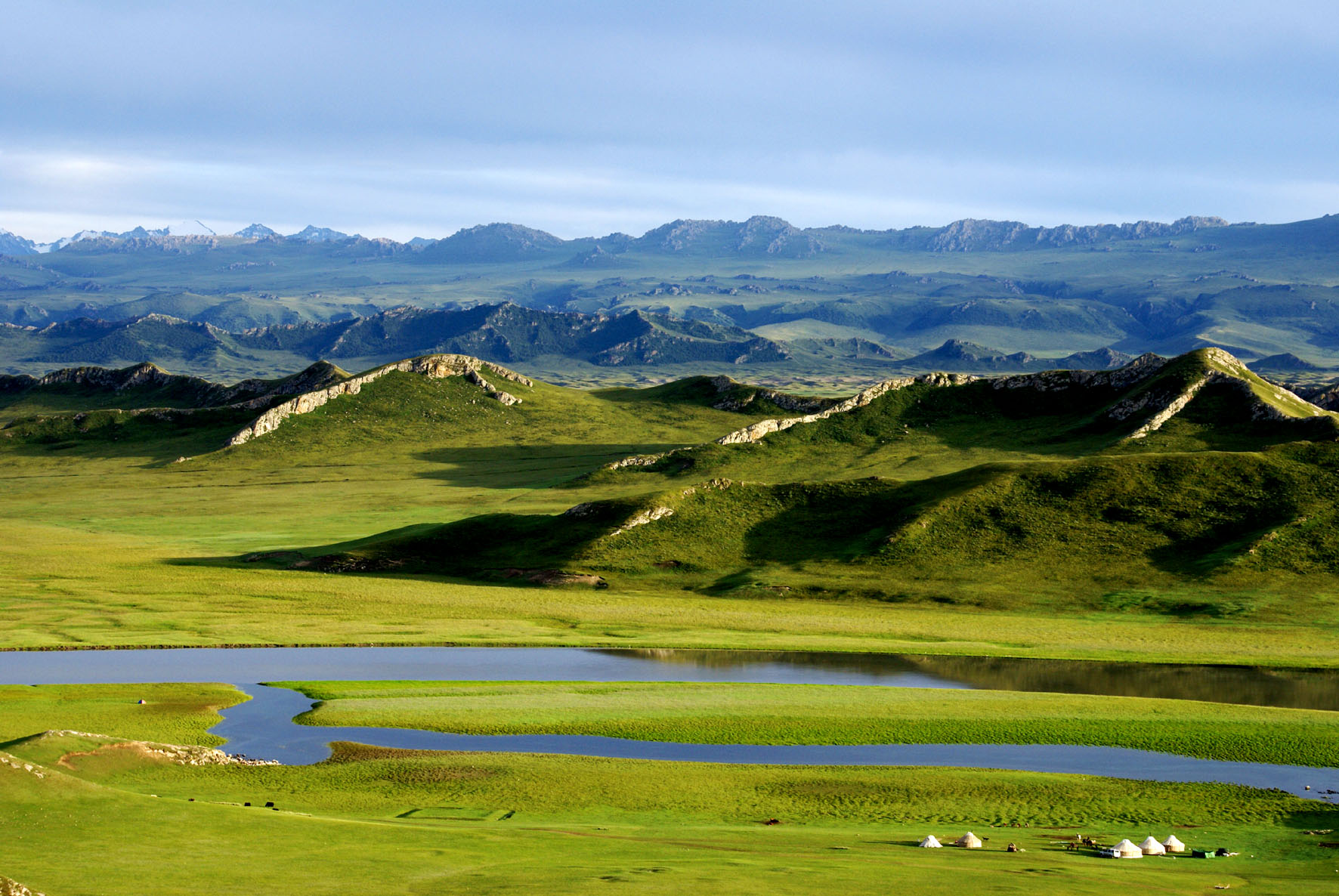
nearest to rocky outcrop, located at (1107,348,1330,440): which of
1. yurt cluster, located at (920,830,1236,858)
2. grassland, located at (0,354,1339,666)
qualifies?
grassland, located at (0,354,1339,666)

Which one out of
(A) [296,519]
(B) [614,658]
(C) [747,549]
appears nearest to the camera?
(B) [614,658]

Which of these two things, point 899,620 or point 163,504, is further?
point 163,504

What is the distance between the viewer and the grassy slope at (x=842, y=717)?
5050 cm

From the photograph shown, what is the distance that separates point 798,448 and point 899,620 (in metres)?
92.2

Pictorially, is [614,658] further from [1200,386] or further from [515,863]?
[1200,386]

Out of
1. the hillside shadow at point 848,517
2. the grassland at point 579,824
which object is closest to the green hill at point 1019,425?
the hillside shadow at point 848,517

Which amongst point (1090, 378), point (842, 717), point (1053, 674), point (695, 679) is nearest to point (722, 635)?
point (695, 679)

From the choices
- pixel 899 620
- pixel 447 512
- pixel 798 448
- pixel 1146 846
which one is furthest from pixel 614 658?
pixel 798 448

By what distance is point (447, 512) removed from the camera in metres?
148

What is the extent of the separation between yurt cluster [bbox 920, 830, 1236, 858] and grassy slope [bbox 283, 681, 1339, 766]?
15494 millimetres

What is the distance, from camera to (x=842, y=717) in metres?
54.5

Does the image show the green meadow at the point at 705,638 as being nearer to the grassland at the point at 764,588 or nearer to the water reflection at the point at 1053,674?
the grassland at the point at 764,588

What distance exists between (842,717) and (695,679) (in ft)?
40.7

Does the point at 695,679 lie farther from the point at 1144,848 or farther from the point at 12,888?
the point at 12,888
